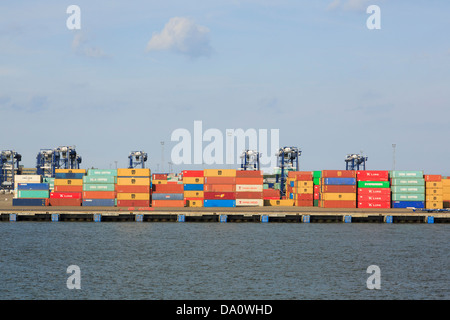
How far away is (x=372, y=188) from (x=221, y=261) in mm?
61853

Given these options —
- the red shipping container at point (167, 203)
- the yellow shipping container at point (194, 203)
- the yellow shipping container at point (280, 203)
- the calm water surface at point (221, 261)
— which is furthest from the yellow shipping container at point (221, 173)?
the calm water surface at point (221, 261)

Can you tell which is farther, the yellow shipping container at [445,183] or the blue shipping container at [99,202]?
the yellow shipping container at [445,183]

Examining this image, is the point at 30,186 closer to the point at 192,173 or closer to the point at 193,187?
the point at 193,187

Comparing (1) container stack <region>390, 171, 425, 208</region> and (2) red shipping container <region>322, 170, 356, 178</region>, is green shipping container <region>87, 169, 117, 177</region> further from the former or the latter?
(1) container stack <region>390, 171, 425, 208</region>

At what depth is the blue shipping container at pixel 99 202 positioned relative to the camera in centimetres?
10856

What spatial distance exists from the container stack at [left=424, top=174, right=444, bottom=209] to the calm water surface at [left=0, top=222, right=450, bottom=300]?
25.5 m

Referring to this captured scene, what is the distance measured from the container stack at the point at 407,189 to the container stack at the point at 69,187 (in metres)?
60.9

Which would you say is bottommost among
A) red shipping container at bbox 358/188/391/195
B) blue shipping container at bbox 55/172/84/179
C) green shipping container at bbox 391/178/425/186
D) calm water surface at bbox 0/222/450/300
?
calm water surface at bbox 0/222/450/300

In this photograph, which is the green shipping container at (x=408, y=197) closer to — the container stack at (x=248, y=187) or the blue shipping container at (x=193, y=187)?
the container stack at (x=248, y=187)

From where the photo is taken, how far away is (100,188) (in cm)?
10806

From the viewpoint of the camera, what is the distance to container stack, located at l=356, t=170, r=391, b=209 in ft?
356

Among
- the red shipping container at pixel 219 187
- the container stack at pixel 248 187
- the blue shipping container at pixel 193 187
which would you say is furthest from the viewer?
the container stack at pixel 248 187

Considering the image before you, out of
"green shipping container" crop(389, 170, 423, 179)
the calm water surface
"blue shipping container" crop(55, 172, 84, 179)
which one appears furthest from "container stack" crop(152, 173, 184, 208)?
"green shipping container" crop(389, 170, 423, 179)

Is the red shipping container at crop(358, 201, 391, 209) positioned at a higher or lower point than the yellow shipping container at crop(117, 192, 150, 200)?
lower
